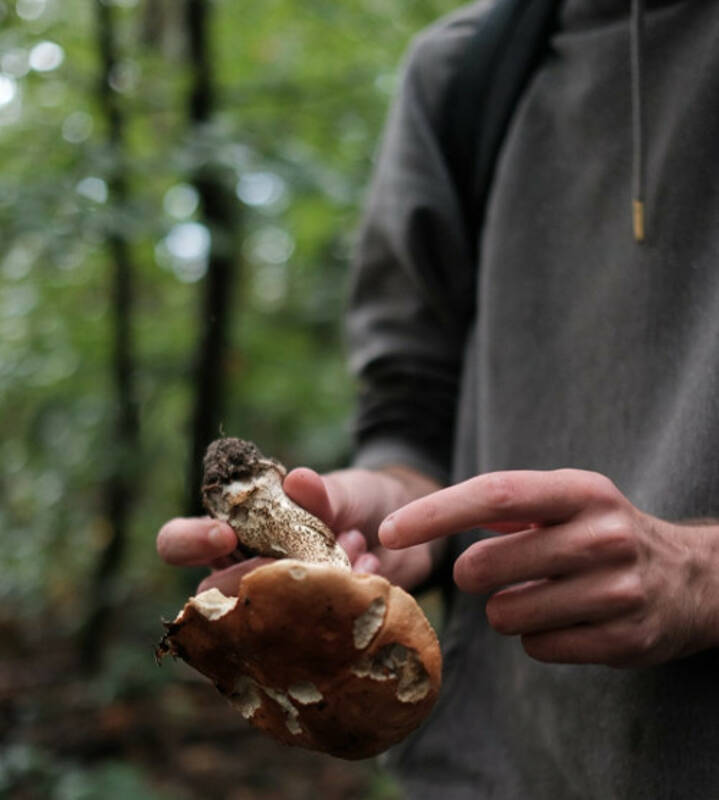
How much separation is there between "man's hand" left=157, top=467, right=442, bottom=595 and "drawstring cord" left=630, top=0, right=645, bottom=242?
1.91ft

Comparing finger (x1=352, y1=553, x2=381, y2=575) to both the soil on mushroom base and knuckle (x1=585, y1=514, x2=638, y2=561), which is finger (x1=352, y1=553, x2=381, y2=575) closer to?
knuckle (x1=585, y1=514, x2=638, y2=561)

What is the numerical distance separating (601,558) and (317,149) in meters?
2.63

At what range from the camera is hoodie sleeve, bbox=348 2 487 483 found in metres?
1.52

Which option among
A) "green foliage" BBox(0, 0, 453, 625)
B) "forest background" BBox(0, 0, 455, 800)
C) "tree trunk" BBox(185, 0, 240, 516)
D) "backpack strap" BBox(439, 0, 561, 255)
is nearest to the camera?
"backpack strap" BBox(439, 0, 561, 255)

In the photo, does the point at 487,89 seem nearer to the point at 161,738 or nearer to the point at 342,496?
the point at 342,496

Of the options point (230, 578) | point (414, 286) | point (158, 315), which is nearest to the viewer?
point (230, 578)

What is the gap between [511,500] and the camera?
70 centimetres

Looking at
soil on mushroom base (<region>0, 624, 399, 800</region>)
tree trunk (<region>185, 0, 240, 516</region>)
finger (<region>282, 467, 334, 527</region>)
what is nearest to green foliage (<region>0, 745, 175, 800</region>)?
soil on mushroom base (<region>0, 624, 399, 800</region>)

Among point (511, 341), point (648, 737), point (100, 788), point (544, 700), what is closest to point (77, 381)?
point (100, 788)

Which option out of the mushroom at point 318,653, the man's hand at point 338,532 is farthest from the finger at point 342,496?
the mushroom at point 318,653

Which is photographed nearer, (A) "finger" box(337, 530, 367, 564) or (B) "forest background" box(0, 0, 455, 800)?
(A) "finger" box(337, 530, 367, 564)

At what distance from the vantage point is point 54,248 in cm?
Answer: 198

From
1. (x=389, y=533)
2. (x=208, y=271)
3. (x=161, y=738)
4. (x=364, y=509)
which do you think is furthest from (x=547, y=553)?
(x=161, y=738)

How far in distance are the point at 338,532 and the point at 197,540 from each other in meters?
0.23
